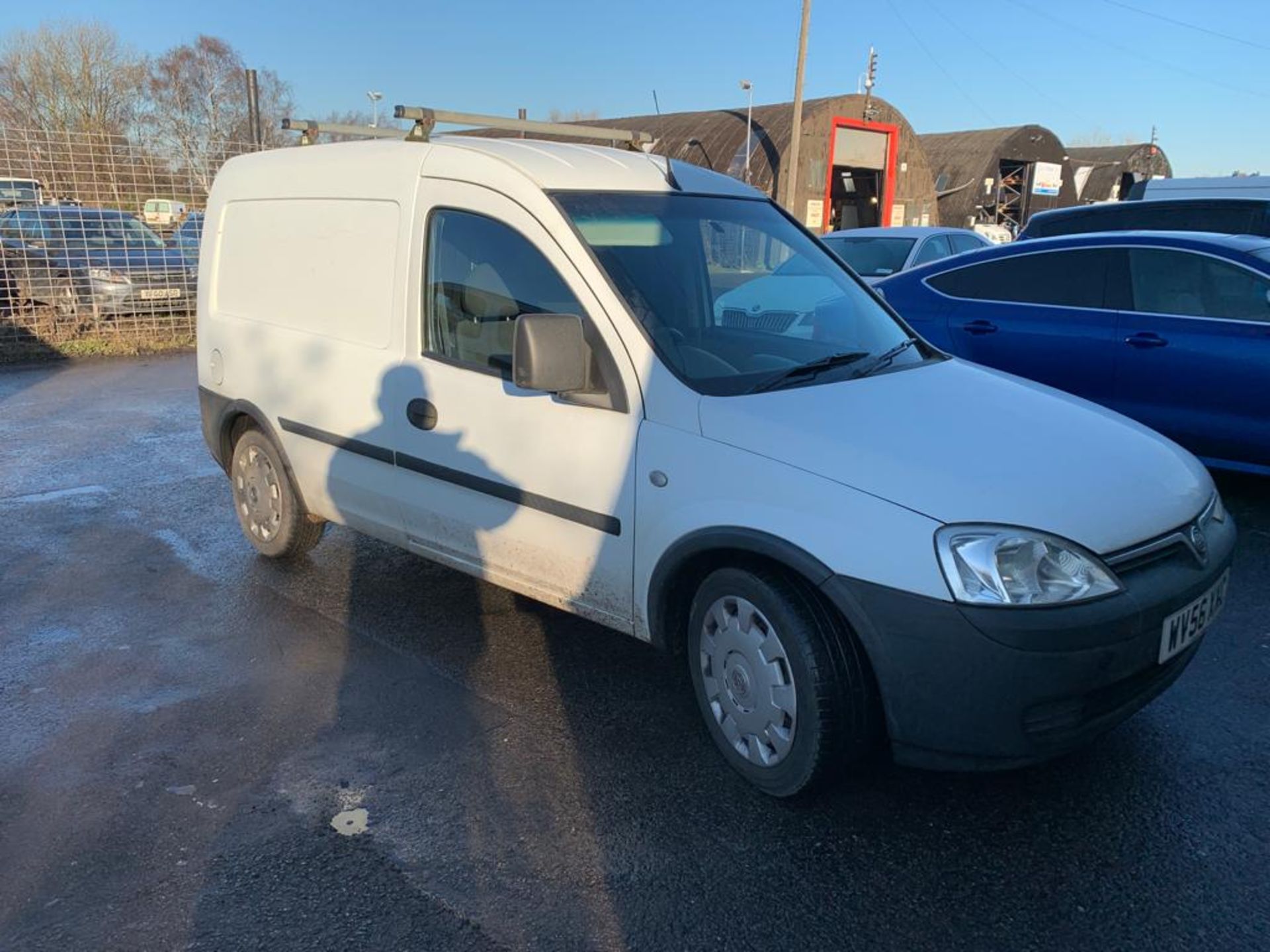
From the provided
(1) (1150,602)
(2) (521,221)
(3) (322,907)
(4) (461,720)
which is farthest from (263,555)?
(1) (1150,602)

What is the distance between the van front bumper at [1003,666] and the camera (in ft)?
8.37

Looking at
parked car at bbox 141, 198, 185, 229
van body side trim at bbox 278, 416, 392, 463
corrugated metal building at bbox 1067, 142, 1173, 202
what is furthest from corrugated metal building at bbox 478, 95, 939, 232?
van body side trim at bbox 278, 416, 392, 463

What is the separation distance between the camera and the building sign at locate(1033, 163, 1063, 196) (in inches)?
1618

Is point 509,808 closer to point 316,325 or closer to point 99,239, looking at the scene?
point 316,325

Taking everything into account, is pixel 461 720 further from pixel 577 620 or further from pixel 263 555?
pixel 263 555

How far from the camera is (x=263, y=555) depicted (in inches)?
209

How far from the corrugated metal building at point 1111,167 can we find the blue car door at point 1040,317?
4325 cm

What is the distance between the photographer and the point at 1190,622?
9.39 feet

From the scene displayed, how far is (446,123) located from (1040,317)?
414 cm

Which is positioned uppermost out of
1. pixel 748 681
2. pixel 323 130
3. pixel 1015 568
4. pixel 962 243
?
pixel 323 130

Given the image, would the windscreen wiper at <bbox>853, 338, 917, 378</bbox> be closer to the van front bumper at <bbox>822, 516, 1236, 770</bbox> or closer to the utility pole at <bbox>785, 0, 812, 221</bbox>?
the van front bumper at <bbox>822, 516, 1236, 770</bbox>

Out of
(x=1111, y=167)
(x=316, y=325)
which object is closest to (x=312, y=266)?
(x=316, y=325)

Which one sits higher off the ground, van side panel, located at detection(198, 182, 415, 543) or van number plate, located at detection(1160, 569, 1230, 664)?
van side panel, located at detection(198, 182, 415, 543)

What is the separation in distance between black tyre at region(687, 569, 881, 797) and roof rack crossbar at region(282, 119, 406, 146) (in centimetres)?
332
